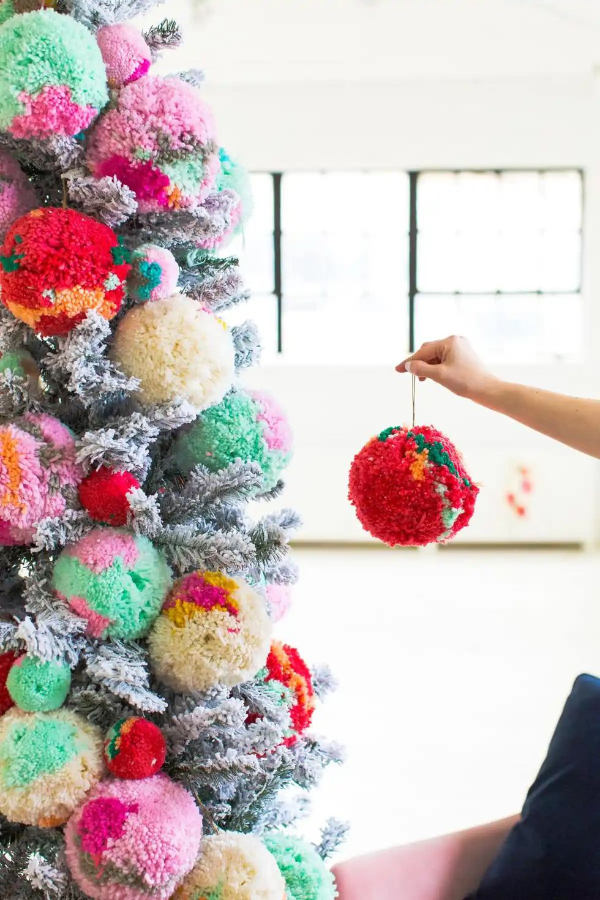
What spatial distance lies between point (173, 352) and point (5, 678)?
1.35ft

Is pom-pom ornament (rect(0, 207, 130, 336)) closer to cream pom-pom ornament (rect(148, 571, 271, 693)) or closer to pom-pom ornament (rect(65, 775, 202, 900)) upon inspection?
cream pom-pom ornament (rect(148, 571, 271, 693))

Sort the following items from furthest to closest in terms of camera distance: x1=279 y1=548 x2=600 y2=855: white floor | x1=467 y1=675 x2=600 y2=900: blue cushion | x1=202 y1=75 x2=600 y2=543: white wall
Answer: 1. x1=202 y1=75 x2=600 y2=543: white wall
2. x1=279 y1=548 x2=600 y2=855: white floor
3. x1=467 y1=675 x2=600 y2=900: blue cushion

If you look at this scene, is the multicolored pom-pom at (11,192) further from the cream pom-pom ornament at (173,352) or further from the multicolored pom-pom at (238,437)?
the multicolored pom-pom at (238,437)

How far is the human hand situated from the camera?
3.74 feet

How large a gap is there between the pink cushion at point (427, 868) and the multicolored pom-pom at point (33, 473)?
0.71 meters

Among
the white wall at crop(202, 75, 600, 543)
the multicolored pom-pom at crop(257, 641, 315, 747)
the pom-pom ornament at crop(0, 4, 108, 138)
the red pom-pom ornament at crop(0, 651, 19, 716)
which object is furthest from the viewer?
the white wall at crop(202, 75, 600, 543)

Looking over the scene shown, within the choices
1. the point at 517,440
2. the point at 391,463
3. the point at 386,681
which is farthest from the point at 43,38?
the point at 517,440

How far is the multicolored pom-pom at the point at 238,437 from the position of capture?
103 centimetres

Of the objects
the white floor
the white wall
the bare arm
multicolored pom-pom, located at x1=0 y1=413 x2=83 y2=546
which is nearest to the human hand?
the bare arm

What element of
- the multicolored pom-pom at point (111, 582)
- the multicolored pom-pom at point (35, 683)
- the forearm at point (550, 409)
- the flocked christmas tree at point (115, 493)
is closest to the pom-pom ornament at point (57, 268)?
the flocked christmas tree at point (115, 493)

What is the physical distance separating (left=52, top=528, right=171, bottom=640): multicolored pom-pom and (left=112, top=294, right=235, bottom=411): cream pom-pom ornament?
0.53 ft

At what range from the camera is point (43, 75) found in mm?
887

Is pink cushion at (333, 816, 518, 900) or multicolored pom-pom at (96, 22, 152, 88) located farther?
pink cushion at (333, 816, 518, 900)

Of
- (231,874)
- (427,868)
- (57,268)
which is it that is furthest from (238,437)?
(427,868)
